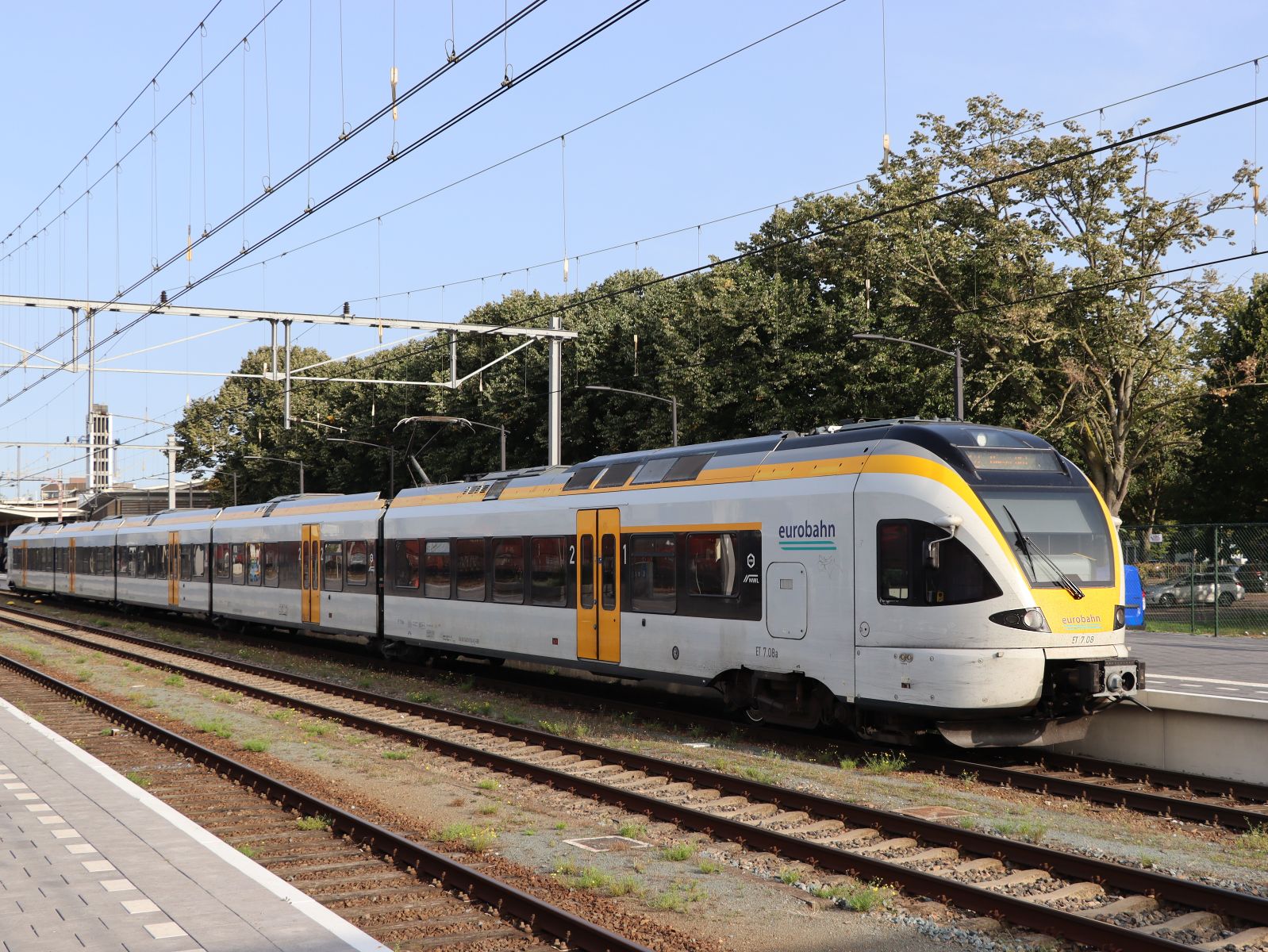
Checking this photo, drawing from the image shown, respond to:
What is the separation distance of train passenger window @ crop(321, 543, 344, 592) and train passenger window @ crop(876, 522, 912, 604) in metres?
15.4

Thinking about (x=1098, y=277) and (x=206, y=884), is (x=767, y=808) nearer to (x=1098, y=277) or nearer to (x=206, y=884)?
(x=206, y=884)

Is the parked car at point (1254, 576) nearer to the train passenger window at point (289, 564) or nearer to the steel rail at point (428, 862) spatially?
the train passenger window at point (289, 564)

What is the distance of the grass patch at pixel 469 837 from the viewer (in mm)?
9891

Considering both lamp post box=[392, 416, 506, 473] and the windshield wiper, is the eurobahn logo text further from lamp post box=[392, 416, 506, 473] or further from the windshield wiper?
lamp post box=[392, 416, 506, 473]

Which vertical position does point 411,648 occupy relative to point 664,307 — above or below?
below

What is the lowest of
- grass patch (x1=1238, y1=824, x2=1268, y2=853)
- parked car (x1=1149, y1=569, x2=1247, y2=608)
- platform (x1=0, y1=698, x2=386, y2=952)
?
grass patch (x1=1238, y1=824, x2=1268, y2=853)

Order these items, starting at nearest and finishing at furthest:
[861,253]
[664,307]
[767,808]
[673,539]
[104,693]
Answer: [767,808] → [673,539] → [104,693] → [861,253] → [664,307]

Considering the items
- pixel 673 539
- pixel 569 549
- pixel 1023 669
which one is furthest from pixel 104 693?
pixel 1023 669

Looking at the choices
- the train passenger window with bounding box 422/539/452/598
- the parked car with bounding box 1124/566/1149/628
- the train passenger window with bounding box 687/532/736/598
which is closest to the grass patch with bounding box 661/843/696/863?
the train passenger window with bounding box 687/532/736/598

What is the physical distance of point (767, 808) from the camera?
36.9 ft

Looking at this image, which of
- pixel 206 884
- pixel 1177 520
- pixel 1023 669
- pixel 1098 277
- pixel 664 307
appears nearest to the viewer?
pixel 206 884

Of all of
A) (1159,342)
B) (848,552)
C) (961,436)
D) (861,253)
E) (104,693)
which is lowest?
(104,693)

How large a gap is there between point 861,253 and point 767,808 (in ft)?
101

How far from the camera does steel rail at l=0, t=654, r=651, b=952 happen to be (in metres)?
7.39
